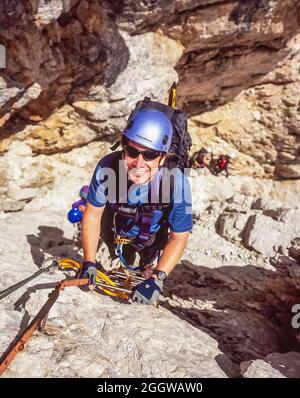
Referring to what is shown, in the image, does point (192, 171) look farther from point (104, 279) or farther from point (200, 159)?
point (104, 279)

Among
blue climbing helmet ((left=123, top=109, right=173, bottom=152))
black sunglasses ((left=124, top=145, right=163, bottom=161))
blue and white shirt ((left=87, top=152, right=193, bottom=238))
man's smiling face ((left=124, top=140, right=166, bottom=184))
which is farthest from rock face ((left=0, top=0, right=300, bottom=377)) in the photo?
blue climbing helmet ((left=123, top=109, right=173, bottom=152))

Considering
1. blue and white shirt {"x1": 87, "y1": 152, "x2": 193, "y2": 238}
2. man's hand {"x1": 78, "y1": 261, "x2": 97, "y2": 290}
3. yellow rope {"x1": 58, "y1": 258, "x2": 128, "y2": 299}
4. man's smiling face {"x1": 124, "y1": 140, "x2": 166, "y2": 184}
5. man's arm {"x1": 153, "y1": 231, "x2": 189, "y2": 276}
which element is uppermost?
man's smiling face {"x1": 124, "y1": 140, "x2": 166, "y2": 184}

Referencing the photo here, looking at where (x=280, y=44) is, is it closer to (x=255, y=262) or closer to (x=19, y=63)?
(x=255, y=262)

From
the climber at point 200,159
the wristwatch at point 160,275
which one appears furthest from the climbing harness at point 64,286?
the climber at point 200,159

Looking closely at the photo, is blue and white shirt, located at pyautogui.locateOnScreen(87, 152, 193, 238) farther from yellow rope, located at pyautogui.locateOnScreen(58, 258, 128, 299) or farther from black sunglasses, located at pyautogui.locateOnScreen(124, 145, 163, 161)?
yellow rope, located at pyautogui.locateOnScreen(58, 258, 128, 299)

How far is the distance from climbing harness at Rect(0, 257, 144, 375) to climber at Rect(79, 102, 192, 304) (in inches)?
11.2

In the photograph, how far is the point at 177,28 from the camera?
10.0m

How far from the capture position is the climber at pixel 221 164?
43.8 ft

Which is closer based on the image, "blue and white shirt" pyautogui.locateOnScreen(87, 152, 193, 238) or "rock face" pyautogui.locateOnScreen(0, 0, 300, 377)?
"rock face" pyautogui.locateOnScreen(0, 0, 300, 377)

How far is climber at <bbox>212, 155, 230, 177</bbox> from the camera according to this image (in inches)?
525

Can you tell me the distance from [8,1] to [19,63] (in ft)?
4.96
